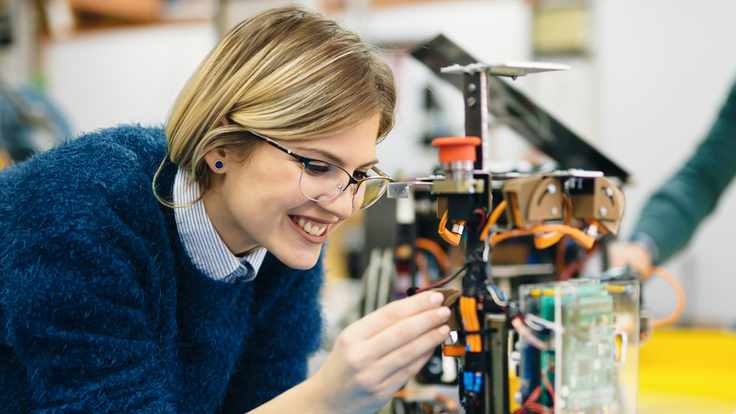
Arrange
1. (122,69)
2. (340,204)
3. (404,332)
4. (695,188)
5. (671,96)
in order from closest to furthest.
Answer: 1. (404,332)
2. (340,204)
3. (695,188)
4. (671,96)
5. (122,69)

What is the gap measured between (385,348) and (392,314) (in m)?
0.03

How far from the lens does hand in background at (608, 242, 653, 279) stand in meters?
1.46

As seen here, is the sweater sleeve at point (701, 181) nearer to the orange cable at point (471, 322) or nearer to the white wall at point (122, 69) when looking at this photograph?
the orange cable at point (471, 322)

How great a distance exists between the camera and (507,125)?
1122 millimetres

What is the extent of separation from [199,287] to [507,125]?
0.49 metres

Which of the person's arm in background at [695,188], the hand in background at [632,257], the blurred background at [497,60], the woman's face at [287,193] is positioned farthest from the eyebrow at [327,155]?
the blurred background at [497,60]

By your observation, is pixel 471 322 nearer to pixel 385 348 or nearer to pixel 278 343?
pixel 385 348

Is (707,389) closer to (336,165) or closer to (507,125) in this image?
(507,125)

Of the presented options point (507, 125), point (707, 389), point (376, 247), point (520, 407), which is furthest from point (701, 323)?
point (520, 407)

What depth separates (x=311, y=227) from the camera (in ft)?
2.96

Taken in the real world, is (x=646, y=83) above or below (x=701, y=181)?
above

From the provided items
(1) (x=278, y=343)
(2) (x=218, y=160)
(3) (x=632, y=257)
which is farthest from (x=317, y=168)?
(3) (x=632, y=257)

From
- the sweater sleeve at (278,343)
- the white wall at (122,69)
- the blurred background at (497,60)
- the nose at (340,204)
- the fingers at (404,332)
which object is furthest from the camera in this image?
the white wall at (122,69)

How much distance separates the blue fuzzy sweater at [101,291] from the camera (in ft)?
2.60
